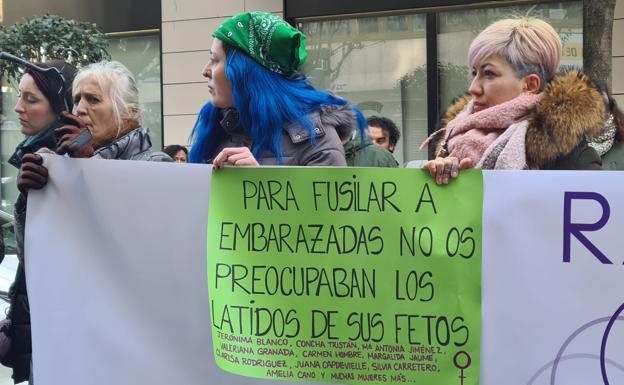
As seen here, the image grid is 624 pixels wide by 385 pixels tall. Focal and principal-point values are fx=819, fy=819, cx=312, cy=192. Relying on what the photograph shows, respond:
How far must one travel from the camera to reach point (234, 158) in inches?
92.3

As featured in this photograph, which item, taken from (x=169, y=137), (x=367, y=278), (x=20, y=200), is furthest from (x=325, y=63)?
(x=367, y=278)

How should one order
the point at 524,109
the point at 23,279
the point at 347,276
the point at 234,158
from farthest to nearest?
1. the point at 23,279
2. the point at 524,109
3. the point at 234,158
4. the point at 347,276

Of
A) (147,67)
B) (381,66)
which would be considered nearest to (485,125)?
(381,66)

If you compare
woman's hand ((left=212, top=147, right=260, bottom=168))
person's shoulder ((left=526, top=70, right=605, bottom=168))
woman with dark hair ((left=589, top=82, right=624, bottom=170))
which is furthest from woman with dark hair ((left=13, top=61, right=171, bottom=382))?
woman with dark hair ((left=589, top=82, right=624, bottom=170))

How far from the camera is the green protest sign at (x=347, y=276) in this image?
6.99ft

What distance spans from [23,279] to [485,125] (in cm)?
168

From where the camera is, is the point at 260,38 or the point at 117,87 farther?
the point at 117,87

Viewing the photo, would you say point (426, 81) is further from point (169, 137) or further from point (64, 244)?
point (64, 244)

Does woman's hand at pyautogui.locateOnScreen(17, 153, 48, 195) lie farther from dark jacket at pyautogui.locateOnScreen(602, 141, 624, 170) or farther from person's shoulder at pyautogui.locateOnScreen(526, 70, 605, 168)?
dark jacket at pyautogui.locateOnScreen(602, 141, 624, 170)

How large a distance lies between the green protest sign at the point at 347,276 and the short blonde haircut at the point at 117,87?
0.97 meters

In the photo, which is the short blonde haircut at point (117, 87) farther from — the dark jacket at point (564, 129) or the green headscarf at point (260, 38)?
the dark jacket at point (564, 129)

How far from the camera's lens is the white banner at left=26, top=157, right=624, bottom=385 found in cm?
207

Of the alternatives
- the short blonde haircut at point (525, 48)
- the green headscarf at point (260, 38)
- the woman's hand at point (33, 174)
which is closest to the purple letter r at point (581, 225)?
the short blonde haircut at point (525, 48)

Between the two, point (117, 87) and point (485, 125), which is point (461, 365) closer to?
point (485, 125)
